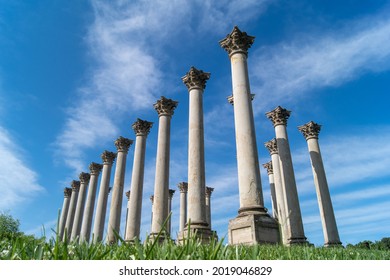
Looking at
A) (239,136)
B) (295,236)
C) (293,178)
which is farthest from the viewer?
(293,178)

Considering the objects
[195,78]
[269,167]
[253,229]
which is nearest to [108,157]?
[195,78]

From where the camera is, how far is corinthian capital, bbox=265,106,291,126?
4938 cm

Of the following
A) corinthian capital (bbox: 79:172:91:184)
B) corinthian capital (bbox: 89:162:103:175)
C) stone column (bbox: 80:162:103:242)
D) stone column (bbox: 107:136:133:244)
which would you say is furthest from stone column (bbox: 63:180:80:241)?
stone column (bbox: 107:136:133:244)

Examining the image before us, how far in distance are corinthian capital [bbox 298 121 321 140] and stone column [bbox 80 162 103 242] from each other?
48.2m

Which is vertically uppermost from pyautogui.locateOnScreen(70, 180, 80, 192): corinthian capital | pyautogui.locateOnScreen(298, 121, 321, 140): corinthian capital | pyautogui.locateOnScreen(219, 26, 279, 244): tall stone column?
pyautogui.locateOnScreen(70, 180, 80, 192): corinthian capital

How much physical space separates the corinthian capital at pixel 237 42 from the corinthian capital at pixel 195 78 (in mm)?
5666

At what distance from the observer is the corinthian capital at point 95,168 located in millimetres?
71188

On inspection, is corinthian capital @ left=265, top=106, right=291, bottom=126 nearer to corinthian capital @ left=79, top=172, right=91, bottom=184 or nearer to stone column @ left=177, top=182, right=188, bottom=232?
stone column @ left=177, top=182, right=188, bottom=232
